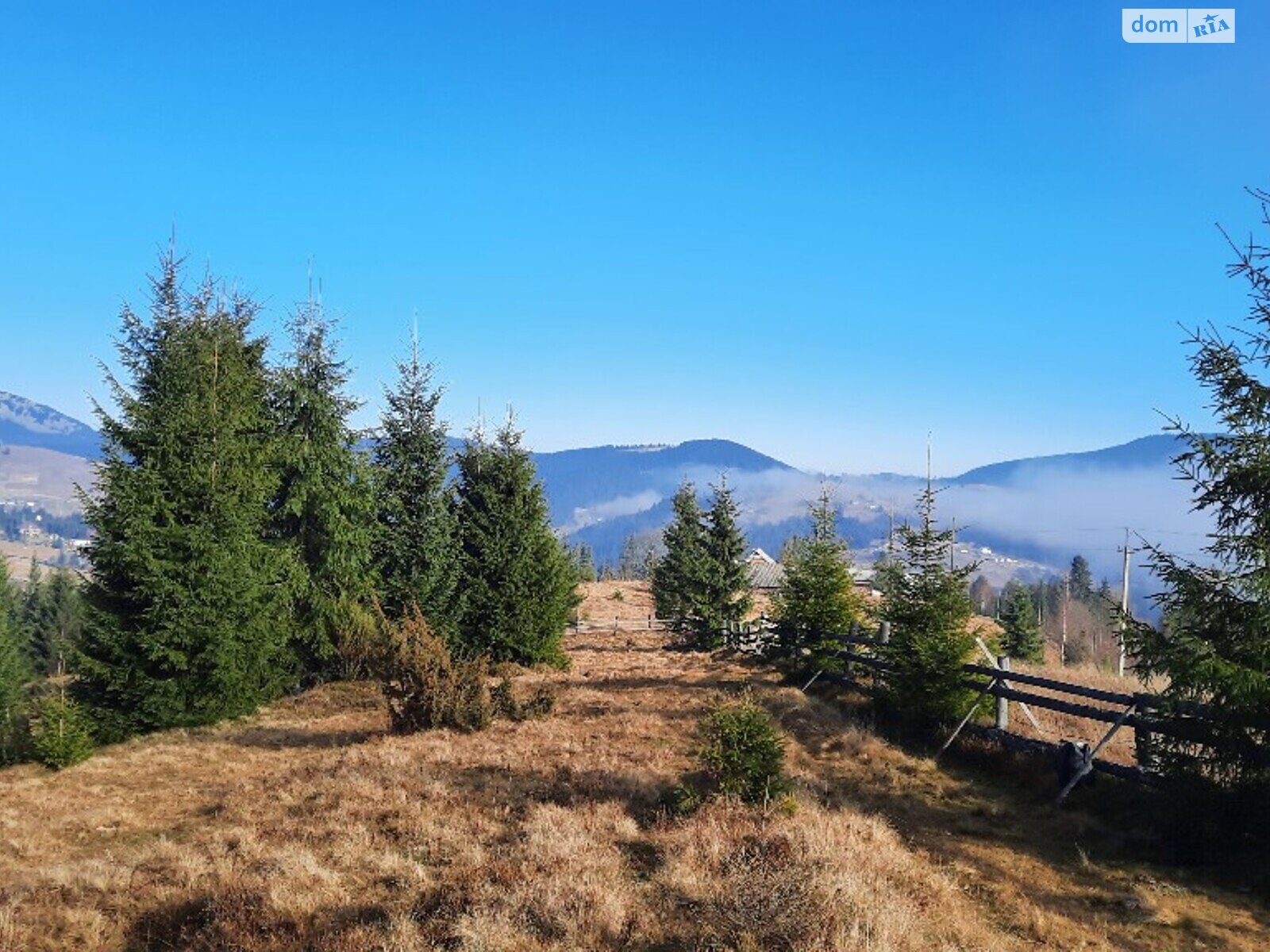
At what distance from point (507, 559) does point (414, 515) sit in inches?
139

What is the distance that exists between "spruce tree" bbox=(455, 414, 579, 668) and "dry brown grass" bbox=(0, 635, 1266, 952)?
11.4 m

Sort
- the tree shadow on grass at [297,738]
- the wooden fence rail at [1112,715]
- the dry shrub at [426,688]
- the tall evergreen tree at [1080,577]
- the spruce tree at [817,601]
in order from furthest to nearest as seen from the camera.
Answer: the tall evergreen tree at [1080,577] → the spruce tree at [817,601] → the tree shadow on grass at [297,738] → the dry shrub at [426,688] → the wooden fence rail at [1112,715]

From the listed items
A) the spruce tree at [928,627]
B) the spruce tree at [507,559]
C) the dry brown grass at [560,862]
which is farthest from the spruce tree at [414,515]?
the spruce tree at [928,627]

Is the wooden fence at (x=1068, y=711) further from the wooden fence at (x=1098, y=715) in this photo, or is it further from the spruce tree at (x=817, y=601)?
the spruce tree at (x=817, y=601)

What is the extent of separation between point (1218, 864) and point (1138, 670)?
2.32 m

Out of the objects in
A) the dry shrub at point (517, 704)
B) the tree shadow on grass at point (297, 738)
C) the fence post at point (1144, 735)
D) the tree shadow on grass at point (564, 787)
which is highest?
the fence post at point (1144, 735)

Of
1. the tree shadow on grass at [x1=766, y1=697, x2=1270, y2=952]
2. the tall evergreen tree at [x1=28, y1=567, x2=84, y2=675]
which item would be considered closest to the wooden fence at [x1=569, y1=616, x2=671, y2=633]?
the tree shadow on grass at [x1=766, y1=697, x2=1270, y2=952]

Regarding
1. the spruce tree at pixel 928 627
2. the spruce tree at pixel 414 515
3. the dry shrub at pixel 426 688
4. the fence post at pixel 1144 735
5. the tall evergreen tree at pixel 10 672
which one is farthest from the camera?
the spruce tree at pixel 414 515

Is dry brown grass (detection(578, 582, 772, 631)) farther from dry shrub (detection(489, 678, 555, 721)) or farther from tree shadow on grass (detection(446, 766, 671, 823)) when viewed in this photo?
tree shadow on grass (detection(446, 766, 671, 823))

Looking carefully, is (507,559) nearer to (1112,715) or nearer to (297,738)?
(297,738)

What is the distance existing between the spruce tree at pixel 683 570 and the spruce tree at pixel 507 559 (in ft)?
40.2

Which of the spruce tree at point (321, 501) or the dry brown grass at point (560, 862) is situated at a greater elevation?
the spruce tree at point (321, 501)

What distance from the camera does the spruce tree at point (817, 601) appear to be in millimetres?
20656

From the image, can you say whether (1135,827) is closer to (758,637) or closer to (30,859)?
(30,859)
